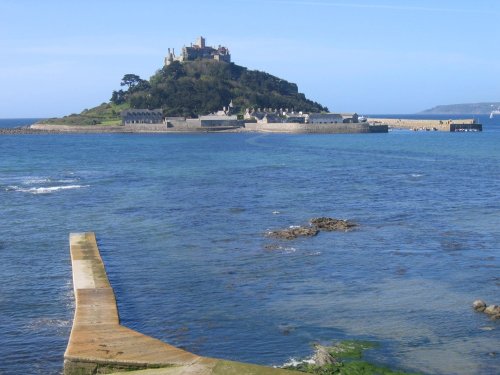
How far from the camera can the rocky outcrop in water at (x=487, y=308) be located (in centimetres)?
2236

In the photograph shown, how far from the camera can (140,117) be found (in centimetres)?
19288

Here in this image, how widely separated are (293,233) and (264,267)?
6.89m

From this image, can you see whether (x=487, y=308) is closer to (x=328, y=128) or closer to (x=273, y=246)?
(x=273, y=246)

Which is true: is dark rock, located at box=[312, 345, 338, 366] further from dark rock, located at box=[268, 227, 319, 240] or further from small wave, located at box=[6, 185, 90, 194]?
small wave, located at box=[6, 185, 90, 194]

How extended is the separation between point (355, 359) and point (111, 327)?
6.72 meters

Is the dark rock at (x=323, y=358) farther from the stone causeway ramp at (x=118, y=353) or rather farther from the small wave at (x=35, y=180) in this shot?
the small wave at (x=35, y=180)

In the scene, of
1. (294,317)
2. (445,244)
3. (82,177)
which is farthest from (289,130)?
(294,317)

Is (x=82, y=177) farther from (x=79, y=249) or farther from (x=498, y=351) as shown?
(x=498, y=351)

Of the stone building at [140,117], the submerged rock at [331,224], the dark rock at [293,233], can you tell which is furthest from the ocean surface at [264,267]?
the stone building at [140,117]

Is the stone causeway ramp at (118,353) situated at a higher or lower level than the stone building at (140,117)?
lower

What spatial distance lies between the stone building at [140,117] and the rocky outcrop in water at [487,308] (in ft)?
569

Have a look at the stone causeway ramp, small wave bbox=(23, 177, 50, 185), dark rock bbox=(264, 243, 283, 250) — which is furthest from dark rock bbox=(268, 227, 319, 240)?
small wave bbox=(23, 177, 50, 185)

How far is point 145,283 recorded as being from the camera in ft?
88.2

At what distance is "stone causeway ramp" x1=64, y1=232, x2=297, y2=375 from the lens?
1691 centimetres
